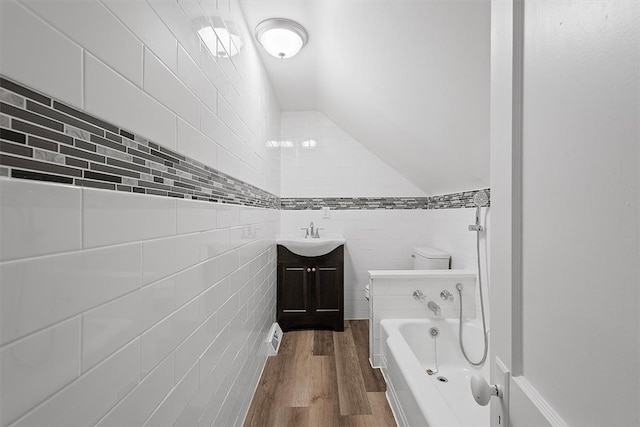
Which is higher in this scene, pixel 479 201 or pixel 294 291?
pixel 479 201

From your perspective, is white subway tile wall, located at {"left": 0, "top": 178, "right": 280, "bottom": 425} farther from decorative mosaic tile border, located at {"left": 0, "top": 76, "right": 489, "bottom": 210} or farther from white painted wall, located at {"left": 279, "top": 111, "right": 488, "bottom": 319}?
white painted wall, located at {"left": 279, "top": 111, "right": 488, "bottom": 319}

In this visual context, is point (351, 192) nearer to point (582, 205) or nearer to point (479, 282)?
point (479, 282)

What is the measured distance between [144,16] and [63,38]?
12.5 inches

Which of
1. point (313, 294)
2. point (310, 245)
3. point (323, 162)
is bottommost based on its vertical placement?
point (313, 294)

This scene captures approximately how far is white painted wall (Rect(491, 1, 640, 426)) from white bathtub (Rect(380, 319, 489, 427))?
0.84 meters

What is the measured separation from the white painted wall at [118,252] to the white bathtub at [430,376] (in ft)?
2.85

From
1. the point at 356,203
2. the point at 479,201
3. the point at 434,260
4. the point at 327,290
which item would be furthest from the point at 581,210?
the point at 356,203

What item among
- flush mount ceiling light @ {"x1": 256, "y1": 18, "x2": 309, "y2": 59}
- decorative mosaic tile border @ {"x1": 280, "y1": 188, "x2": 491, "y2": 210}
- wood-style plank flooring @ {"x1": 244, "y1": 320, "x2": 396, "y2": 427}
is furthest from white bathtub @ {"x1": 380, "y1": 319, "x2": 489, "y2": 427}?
flush mount ceiling light @ {"x1": 256, "y1": 18, "x2": 309, "y2": 59}

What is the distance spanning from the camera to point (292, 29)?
1972mm

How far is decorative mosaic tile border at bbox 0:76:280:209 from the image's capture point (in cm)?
45

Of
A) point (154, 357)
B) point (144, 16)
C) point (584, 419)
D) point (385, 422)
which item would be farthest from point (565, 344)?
point (385, 422)

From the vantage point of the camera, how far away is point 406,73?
5.86 feet

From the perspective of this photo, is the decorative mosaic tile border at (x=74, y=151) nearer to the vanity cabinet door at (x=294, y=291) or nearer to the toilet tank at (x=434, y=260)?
the vanity cabinet door at (x=294, y=291)

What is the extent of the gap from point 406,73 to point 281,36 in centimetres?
85
